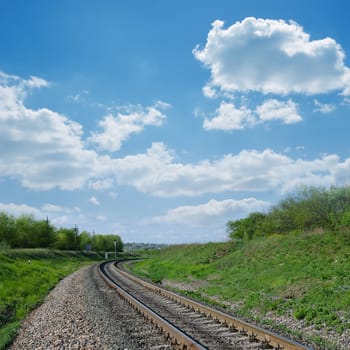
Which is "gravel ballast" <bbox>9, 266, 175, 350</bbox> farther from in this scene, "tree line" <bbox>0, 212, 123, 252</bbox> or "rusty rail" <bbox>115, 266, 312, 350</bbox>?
→ "tree line" <bbox>0, 212, 123, 252</bbox>

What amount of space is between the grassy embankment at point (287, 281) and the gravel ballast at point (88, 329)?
3871 millimetres

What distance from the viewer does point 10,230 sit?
89.6 meters

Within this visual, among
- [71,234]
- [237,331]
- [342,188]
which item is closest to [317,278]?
[237,331]

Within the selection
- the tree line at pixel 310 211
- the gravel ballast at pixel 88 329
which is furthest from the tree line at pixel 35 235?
the gravel ballast at pixel 88 329

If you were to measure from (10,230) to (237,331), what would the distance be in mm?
88066

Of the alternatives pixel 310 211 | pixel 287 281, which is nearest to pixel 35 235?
pixel 310 211

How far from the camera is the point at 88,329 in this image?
11180 mm

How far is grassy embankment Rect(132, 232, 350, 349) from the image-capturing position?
1256 centimetres

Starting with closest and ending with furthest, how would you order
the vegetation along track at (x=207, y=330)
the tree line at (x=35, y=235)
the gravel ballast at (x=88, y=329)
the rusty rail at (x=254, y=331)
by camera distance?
the rusty rail at (x=254, y=331) → the vegetation along track at (x=207, y=330) → the gravel ballast at (x=88, y=329) → the tree line at (x=35, y=235)

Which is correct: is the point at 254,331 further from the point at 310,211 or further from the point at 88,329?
the point at 310,211

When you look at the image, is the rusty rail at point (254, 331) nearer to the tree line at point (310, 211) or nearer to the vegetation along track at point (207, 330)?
the vegetation along track at point (207, 330)

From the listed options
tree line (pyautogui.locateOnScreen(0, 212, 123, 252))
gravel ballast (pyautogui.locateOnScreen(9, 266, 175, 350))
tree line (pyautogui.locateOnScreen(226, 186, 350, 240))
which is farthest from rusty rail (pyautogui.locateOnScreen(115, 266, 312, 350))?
tree line (pyautogui.locateOnScreen(0, 212, 123, 252))

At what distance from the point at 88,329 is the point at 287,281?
9838mm

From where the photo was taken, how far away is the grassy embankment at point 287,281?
12.6m
